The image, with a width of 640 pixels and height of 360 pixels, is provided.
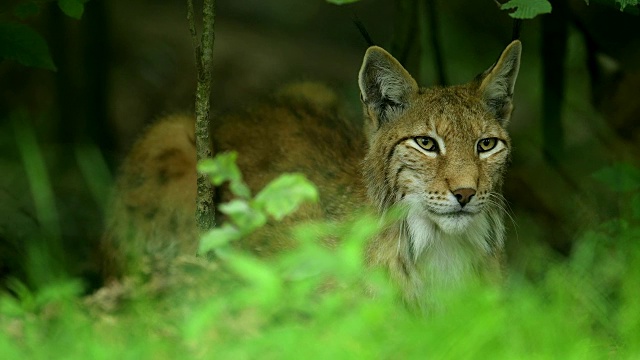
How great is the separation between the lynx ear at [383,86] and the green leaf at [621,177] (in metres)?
1.36

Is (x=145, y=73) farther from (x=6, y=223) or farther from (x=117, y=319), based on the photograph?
(x=117, y=319)

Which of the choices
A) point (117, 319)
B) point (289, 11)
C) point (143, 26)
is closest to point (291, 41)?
point (289, 11)

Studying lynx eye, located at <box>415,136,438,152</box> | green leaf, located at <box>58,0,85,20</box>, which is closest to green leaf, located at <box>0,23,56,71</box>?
green leaf, located at <box>58,0,85,20</box>

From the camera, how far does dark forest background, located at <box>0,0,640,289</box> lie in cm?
748

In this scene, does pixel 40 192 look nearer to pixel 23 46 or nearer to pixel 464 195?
pixel 23 46

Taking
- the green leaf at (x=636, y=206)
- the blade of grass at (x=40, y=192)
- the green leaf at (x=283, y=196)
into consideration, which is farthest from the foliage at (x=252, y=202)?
the blade of grass at (x=40, y=192)

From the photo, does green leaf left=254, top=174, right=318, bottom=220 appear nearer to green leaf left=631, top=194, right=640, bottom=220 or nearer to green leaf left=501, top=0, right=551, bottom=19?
green leaf left=501, top=0, right=551, bottom=19

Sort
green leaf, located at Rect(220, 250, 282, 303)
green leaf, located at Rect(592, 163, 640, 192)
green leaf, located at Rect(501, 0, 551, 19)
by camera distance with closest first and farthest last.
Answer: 1. green leaf, located at Rect(220, 250, 282, 303)
2. green leaf, located at Rect(501, 0, 551, 19)
3. green leaf, located at Rect(592, 163, 640, 192)

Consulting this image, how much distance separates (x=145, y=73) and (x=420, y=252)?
6533 mm

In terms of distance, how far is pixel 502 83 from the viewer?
231 inches

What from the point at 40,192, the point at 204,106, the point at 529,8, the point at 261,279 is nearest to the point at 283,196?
the point at 261,279

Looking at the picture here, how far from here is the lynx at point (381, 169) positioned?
5.50 meters

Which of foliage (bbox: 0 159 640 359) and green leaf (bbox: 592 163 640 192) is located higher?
green leaf (bbox: 592 163 640 192)

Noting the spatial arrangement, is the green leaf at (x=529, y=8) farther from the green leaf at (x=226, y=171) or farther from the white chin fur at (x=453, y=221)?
the green leaf at (x=226, y=171)
